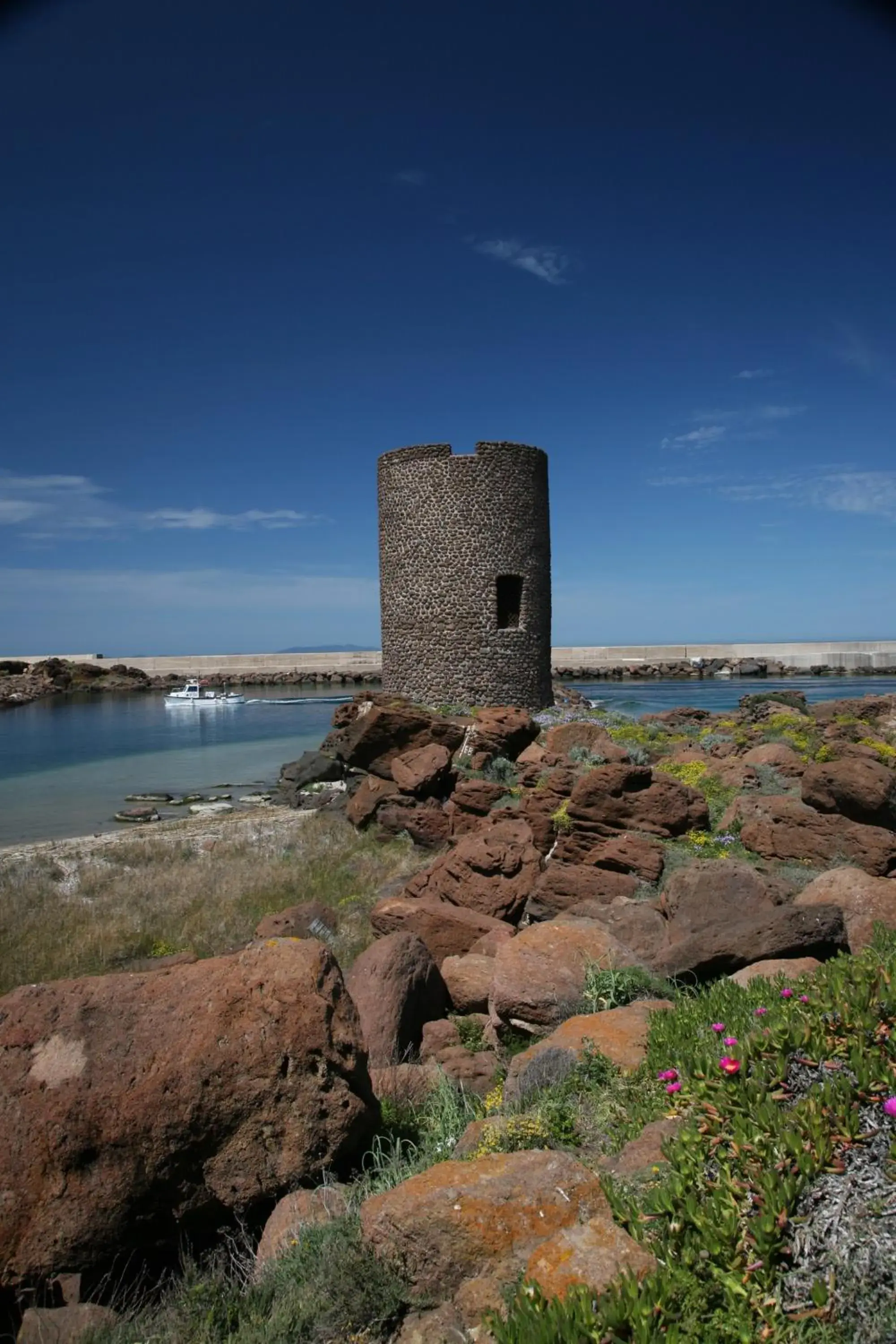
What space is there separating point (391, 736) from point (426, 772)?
2085 mm

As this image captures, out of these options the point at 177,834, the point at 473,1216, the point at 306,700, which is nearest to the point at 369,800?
the point at 177,834

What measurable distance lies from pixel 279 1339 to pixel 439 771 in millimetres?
10355

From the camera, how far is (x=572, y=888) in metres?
7.87

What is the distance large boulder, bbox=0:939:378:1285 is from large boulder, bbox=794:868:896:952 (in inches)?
125

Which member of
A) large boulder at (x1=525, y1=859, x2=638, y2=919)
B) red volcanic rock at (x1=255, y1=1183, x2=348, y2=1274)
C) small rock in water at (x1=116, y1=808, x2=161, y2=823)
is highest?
large boulder at (x1=525, y1=859, x2=638, y2=919)

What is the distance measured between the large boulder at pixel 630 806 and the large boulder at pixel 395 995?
3.13 meters

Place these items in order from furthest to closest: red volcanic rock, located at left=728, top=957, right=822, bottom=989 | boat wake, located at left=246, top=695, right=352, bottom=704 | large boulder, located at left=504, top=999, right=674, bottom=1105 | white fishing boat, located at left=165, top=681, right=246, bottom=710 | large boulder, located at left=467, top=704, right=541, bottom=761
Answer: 1. boat wake, located at left=246, top=695, right=352, bottom=704
2. white fishing boat, located at left=165, top=681, right=246, bottom=710
3. large boulder, located at left=467, top=704, right=541, bottom=761
4. red volcanic rock, located at left=728, top=957, right=822, bottom=989
5. large boulder, located at left=504, top=999, right=674, bottom=1105

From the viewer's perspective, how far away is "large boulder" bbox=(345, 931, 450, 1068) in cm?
557

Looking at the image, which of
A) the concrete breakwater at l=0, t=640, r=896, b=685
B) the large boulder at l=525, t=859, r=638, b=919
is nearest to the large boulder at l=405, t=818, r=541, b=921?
the large boulder at l=525, t=859, r=638, b=919

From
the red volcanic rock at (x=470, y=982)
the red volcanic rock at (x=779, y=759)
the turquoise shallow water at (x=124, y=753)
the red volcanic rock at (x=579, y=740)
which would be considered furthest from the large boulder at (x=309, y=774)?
the red volcanic rock at (x=470, y=982)

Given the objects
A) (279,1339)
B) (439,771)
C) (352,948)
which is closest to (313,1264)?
(279,1339)

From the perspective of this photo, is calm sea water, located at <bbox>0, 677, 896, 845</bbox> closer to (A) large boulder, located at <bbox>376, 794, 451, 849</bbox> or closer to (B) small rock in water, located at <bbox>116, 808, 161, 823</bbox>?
(B) small rock in water, located at <bbox>116, 808, 161, 823</bbox>

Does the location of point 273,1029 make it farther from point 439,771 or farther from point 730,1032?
point 439,771

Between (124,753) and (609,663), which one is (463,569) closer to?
(124,753)
